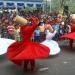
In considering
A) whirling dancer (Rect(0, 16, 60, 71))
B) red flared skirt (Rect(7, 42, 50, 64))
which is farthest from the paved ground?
red flared skirt (Rect(7, 42, 50, 64))

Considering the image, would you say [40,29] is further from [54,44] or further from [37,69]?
[37,69]

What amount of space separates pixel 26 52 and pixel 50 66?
169cm

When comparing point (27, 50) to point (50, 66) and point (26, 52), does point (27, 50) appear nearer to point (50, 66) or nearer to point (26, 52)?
point (26, 52)

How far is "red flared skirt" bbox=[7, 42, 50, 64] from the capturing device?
30.3ft

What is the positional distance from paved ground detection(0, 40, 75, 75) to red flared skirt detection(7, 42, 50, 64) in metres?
0.66

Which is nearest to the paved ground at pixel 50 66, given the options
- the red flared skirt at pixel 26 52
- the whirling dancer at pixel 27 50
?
the whirling dancer at pixel 27 50

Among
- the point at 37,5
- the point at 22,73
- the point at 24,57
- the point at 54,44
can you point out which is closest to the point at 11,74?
the point at 22,73

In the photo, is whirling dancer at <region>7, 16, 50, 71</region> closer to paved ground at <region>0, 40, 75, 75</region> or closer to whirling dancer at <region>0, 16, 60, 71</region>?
whirling dancer at <region>0, 16, 60, 71</region>

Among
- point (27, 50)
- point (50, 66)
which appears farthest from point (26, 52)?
point (50, 66)

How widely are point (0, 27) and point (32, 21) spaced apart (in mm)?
7824

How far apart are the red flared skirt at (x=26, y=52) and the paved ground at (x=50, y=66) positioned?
0.66 metres

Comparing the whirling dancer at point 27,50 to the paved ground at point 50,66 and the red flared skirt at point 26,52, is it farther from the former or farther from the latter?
the paved ground at point 50,66

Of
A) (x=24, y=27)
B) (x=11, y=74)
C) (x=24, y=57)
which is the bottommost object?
(x=11, y=74)

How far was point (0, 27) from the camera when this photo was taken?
17.2 m
